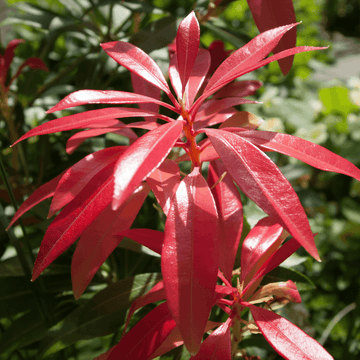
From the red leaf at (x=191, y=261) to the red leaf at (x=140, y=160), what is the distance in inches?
2.8

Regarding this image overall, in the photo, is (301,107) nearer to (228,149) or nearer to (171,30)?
(171,30)

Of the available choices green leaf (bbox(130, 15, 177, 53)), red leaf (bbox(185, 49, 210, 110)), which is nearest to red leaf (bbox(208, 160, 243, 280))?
red leaf (bbox(185, 49, 210, 110))

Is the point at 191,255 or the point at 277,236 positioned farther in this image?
the point at 277,236

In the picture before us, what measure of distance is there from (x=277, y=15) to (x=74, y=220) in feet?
1.36

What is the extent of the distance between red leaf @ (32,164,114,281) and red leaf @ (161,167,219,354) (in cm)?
9

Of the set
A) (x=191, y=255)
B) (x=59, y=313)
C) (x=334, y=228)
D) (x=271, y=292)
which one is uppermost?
(x=191, y=255)

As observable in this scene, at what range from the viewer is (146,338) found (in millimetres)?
424

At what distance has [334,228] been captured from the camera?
5.38 ft

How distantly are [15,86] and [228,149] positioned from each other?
43.2 inches

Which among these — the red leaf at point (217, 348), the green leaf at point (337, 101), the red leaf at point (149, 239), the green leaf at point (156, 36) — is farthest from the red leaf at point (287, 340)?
the green leaf at point (337, 101)

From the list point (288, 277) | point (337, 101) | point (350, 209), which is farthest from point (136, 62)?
point (337, 101)

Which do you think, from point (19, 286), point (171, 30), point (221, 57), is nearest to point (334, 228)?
point (221, 57)

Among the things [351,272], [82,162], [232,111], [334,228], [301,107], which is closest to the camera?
[82,162]

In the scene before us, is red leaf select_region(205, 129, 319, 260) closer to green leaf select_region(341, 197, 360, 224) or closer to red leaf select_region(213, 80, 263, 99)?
red leaf select_region(213, 80, 263, 99)
